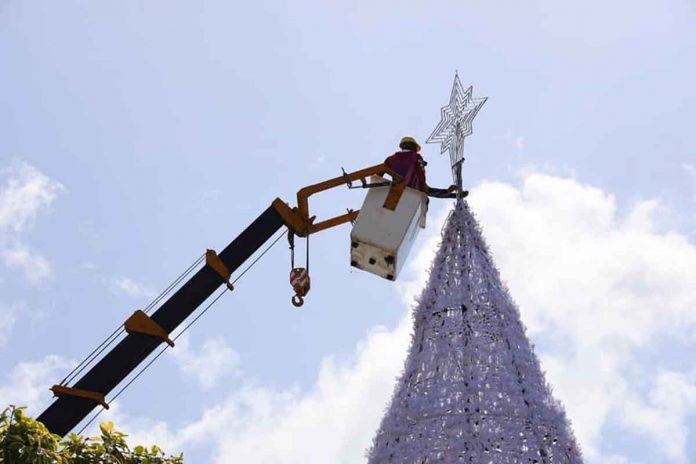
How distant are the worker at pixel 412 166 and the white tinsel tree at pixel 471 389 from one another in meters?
2.67

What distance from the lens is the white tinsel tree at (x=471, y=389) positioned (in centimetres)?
908

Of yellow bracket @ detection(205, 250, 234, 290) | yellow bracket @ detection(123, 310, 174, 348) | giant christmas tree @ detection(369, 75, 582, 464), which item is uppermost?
yellow bracket @ detection(205, 250, 234, 290)

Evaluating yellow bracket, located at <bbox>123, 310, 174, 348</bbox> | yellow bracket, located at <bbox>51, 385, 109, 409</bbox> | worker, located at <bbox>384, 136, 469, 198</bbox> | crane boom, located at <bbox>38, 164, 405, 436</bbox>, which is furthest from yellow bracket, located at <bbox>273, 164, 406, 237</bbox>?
yellow bracket, located at <bbox>51, 385, 109, 409</bbox>

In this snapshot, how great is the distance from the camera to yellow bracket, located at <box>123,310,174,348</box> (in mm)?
14125

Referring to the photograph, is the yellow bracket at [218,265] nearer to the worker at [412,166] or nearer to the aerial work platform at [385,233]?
the aerial work platform at [385,233]

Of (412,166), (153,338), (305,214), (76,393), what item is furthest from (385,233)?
(76,393)

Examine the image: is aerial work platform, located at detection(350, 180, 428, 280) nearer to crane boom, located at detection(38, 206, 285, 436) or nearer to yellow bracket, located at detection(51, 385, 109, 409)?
crane boom, located at detection(38, 206, 285, 436)

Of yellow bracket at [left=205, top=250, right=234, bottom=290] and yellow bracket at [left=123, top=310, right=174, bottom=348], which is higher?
yellow bracket at [left=205, top=250, right=234, bottom=290]

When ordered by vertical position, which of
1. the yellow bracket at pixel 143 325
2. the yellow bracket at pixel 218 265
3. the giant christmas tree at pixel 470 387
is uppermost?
the yellow bracket at pixel 218 265

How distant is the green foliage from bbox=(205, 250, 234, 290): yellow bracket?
16.9 ft

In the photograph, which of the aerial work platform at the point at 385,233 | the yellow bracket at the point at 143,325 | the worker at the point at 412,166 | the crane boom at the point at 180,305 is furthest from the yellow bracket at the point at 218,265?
the worker at the point at 412,166

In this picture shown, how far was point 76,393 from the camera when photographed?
13.5m

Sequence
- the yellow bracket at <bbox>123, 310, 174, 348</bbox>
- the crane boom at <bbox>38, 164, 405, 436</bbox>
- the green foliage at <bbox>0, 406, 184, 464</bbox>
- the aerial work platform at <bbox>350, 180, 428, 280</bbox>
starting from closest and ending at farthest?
the green foliage at <bbox>0, 406, 184, 464</bbox>, the aerial work platform at <bbox>350, 180, 428, 280</bbox>, the crane boom at <bbox>38, 164, 405, 436</bbox>, the yellow bracket at <bbox>123, 310, 174, 348</bbox>

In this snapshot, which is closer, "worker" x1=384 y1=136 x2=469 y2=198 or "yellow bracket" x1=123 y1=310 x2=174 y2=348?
"worker" x1=384 y1=136 x2=469 y2=198
